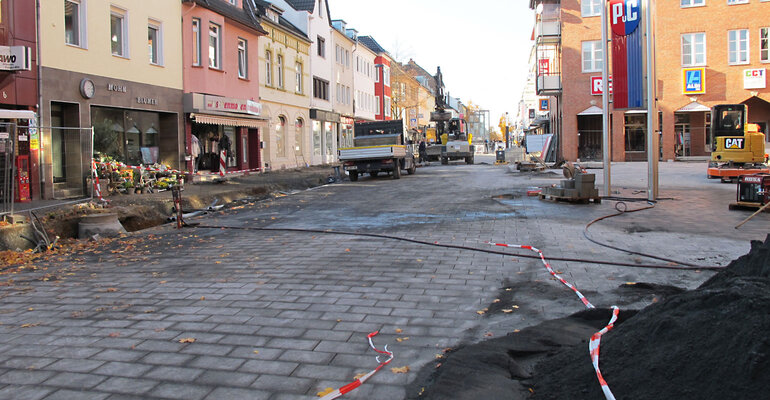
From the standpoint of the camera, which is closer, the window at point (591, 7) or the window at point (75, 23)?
the window at point (75, 23)

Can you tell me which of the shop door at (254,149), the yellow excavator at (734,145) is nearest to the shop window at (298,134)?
the shop door at (254,149)

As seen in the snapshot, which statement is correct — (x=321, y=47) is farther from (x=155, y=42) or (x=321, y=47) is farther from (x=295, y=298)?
(x=295, y=298)

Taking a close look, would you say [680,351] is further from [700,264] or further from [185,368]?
[700,264]

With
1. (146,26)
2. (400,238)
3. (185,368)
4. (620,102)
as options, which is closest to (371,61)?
(146,26)

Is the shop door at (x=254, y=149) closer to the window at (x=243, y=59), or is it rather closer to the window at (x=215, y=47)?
the window at (x=243, y=59)

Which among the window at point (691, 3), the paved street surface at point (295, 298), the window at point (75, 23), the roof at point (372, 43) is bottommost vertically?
the paved street surface at point (295, 298)

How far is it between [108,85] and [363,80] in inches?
1439

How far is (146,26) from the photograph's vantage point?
751 inches

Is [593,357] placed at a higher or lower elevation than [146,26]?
lower

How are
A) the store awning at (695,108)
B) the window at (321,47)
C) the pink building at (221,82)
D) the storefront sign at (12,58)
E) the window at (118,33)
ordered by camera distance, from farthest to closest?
the window at (321,47), the store awning at (695,108), the pink building at (221,82), the window at (118,33), the storefront sign at (12,58)

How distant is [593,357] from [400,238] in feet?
18.6

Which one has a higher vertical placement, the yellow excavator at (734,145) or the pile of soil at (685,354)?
the yellow excavator at (734,145)

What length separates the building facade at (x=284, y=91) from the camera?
97.0 feet

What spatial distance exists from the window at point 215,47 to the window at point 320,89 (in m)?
14.4
